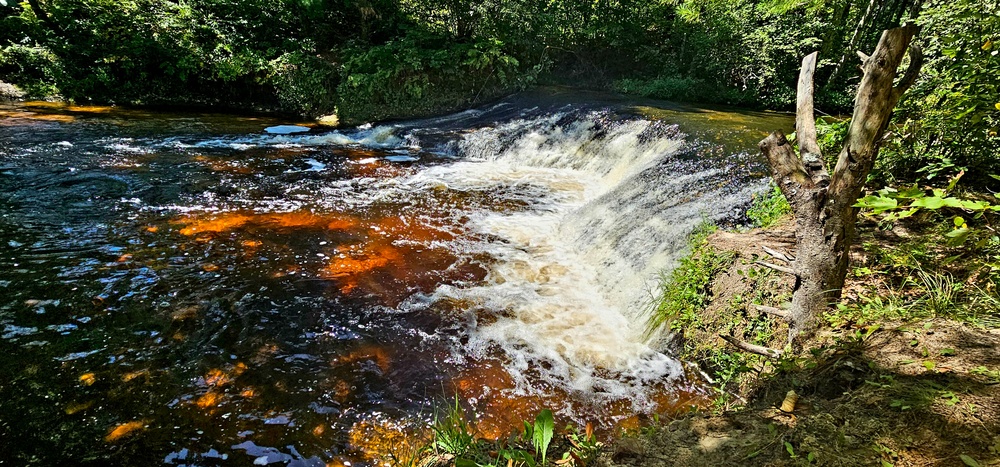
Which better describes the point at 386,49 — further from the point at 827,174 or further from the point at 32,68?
the point at 827,174

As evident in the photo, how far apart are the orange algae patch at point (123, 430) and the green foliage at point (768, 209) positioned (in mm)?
5671

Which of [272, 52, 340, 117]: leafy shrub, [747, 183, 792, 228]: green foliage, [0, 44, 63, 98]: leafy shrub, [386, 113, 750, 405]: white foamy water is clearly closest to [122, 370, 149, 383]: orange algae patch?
[386, 113, 750, 405]: white foamy water

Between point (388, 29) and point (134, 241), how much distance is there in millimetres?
13525

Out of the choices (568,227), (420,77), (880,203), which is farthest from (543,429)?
(420,77)

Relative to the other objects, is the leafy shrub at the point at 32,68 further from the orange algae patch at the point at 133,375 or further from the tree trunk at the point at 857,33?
the tree trunk at the point at 857,33

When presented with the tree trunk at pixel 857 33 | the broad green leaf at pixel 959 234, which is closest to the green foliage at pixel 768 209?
the broad green leaf at pixel 959 234

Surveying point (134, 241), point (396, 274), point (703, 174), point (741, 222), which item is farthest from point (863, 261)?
point (134, 241)

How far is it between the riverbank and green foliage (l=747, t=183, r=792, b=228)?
3.95ft

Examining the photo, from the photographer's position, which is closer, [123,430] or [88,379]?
[123,430]

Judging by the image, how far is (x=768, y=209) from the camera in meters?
4.86

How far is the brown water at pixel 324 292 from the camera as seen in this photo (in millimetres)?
3002

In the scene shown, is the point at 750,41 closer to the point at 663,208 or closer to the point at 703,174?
the point at 703,174

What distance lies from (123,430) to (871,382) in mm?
4297

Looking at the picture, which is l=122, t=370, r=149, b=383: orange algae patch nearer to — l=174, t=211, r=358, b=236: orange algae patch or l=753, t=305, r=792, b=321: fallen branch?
l=174, t=211, r=358, b=236: orange algae patch
